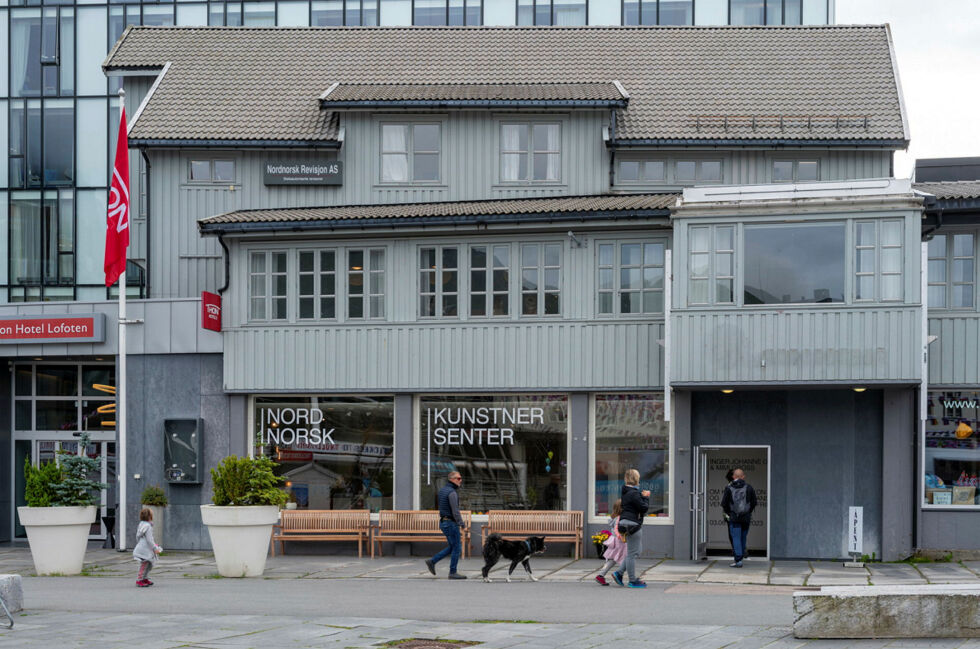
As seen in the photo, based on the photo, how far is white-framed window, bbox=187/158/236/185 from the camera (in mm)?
25391

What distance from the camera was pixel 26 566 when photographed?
2172 centimetres

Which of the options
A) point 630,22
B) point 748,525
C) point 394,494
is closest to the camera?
point 748,525

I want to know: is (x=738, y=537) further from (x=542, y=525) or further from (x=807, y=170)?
(x=807, y=170)

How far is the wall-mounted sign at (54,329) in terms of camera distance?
24.5 m

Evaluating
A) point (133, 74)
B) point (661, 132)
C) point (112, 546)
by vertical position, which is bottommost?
point (112, 546)

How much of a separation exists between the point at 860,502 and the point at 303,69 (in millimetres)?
14412

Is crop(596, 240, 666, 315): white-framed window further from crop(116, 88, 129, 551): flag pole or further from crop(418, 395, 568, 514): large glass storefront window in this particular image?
crop(116, 88, 129, 551): flag pole

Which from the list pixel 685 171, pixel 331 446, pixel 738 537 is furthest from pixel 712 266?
pixel 331 446

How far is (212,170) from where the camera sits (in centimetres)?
2544

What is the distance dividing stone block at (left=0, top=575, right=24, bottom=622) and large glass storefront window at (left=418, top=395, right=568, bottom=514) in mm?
9687

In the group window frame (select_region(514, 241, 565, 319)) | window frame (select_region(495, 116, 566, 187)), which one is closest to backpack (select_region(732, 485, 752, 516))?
window frame (select_region(514, 241, 565, 319))

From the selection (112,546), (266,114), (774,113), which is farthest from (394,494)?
(774,113)

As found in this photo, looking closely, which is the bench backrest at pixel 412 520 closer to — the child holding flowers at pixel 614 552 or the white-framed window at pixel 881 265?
the child holding flowers at pixel 614 552

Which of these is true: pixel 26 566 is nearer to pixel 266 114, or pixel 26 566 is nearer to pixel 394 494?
pixel 394 494
